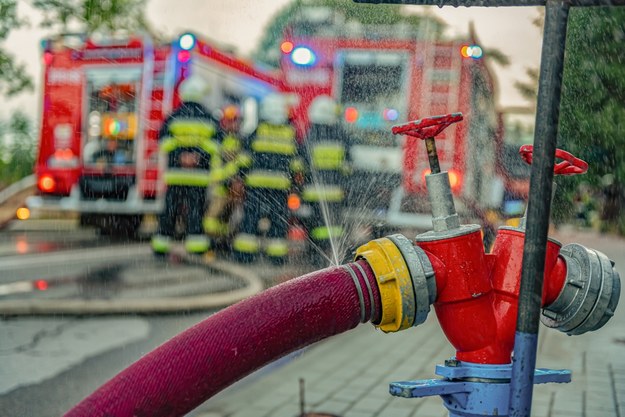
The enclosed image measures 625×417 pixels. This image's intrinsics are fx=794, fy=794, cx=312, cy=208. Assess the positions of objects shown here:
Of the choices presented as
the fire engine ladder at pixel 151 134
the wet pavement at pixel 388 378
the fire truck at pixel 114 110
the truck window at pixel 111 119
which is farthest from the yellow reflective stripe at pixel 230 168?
the wet pavement at pixel 388 378

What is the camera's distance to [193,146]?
893 centimetres


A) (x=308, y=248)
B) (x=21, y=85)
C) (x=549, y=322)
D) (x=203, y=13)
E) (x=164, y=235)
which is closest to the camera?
→ (x=549, y=322)

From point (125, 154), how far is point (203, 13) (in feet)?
24.7

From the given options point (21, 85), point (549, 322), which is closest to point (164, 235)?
point (21, 85)

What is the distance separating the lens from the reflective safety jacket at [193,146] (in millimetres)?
8852

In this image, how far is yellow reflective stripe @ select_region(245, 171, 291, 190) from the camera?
845cm

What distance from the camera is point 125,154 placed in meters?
11.7

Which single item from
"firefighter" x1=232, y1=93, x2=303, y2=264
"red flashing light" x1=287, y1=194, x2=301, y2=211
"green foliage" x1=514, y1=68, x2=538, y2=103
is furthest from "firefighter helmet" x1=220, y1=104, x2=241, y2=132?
"green foliage" x1=514, y1=68, x2=538, y2=103

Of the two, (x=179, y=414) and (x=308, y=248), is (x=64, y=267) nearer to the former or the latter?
(x=308, y=248)

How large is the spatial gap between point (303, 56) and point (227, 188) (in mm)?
2038

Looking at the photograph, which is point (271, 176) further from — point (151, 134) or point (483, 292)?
point (483, 292)

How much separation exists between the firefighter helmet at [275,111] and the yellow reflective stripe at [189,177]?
96 cm

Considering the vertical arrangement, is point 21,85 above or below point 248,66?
below

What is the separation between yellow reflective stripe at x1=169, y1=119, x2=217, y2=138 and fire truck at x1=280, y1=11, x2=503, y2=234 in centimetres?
109
